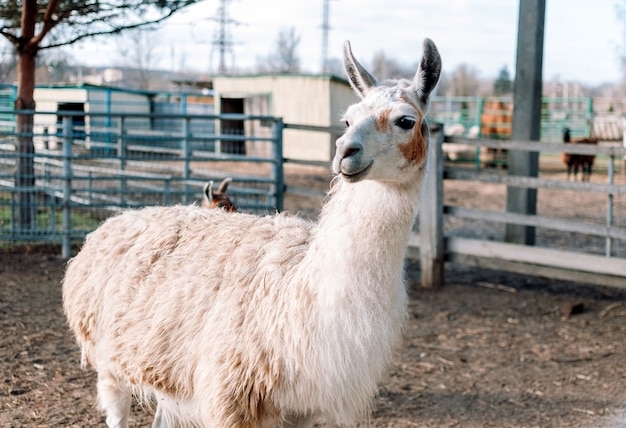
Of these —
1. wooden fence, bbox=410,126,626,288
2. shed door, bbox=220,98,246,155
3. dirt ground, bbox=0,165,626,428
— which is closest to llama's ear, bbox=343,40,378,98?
dirt ground, bbox=0,165,626,428

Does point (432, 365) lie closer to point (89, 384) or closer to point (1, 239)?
point (89, 384)

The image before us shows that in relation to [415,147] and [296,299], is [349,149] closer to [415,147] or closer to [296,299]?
[415,147]

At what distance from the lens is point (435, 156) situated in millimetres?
7789

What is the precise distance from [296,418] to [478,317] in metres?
3.93

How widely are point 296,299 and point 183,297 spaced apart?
643 millimetres

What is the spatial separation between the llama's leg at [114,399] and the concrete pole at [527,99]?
5.50 m

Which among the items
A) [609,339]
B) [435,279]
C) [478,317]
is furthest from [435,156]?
[609,339]

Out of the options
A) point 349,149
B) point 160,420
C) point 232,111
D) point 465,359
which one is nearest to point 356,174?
point 349,149

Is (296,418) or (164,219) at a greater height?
(164,219)

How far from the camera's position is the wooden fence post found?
25.7 ft

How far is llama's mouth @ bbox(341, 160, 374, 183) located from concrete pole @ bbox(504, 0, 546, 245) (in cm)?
570

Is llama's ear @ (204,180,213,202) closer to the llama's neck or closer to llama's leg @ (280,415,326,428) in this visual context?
llama's leg @ (280,415,326,428)

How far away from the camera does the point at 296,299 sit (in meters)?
3.15

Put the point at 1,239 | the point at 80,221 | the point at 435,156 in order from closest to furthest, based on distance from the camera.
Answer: the point at 435,156 → the point at 1,239 → the point at 80,221
